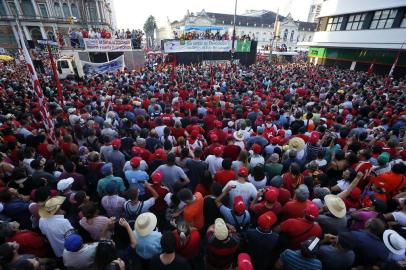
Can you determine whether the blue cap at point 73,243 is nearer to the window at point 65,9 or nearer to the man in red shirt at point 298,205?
the man in red shirt at point 298,205

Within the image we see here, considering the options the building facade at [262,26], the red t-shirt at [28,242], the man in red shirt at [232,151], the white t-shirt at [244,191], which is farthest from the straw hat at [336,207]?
the building facade at [262,26]

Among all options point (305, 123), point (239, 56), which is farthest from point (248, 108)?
point (239, 56)

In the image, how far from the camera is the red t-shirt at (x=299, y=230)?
293 cm

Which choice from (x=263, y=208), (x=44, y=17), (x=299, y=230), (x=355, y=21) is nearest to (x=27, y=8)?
(x=44, y=17)

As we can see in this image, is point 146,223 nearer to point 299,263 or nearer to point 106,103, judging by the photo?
point 299,263

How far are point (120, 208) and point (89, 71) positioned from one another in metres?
13.7

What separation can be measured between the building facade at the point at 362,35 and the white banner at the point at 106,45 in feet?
65.9

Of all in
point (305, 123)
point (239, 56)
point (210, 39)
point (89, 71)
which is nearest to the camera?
point (305, 123)

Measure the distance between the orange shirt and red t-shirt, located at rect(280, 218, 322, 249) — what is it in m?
1.21

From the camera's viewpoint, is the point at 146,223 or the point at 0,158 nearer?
the point at 146,223

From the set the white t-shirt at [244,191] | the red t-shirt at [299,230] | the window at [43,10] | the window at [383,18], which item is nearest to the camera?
the red t-shirt at [299,230]

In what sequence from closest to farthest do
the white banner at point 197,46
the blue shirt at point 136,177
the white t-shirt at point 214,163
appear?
the blue shirt at point 136,177 → the white t-shirt at point 214,163 → the white banner at point 197,46

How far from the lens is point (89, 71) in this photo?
14555 millimetres

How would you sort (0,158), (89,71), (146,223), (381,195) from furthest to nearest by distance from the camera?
(89,71)
(0,158)
(381,195)
(146,223)
